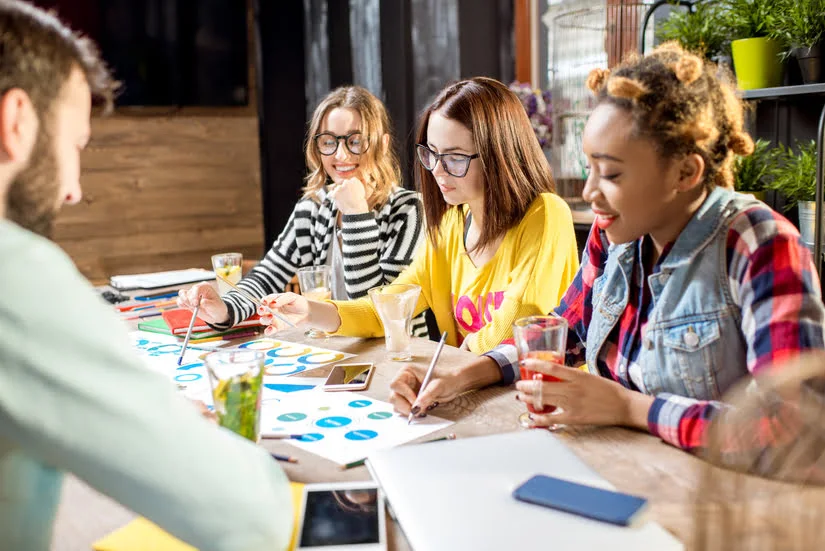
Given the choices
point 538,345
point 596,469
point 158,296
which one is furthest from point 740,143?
point 158,296

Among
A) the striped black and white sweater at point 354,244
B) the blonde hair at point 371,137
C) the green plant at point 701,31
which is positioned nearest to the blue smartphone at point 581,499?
the striped black and white sweater at point 354,244

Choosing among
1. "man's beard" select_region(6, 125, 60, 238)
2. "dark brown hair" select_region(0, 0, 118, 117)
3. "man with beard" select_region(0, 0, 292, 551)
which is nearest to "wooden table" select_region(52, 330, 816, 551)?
"man with beard" select_region(0, 0, 292, 551)

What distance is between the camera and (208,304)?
1.76 metres

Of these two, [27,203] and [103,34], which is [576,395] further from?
[103,34]

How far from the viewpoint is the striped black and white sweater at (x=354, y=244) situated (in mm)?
2281

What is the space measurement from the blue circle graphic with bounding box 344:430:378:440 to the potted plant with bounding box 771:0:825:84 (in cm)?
170

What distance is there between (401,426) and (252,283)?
132 cm

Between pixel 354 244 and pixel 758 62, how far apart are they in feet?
4.25

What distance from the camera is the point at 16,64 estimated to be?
26.8 inches

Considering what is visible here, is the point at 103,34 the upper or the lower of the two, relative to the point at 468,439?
upper

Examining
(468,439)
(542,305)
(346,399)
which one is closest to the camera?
(468,439)

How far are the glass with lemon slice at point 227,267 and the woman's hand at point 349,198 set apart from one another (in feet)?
1.16

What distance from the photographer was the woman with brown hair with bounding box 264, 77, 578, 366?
172 cm

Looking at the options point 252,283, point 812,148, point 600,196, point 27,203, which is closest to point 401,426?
point 600,196
